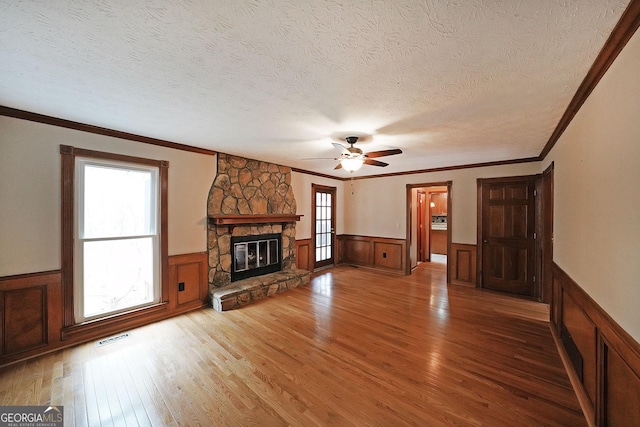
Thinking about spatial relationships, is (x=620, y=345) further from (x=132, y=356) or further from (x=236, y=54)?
(x=132, y=356)

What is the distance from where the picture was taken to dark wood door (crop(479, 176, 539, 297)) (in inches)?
172

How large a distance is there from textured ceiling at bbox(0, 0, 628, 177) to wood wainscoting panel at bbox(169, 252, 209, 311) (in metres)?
1.92

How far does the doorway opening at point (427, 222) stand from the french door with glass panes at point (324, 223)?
6.40 feet

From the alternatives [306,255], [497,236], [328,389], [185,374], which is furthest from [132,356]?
[497,236]

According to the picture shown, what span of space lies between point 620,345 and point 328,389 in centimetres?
187

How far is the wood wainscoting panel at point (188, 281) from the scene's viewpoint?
3.58 meters

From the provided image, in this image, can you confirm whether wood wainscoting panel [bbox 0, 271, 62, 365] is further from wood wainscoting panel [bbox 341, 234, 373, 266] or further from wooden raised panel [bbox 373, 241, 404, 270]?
wooden raised panel [bbox 373, 241, 404, 270]

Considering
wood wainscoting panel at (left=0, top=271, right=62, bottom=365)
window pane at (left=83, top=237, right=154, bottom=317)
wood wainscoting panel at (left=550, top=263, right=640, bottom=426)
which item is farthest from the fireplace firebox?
wood wainscoting panel at (left=550, top=263, right=640, bottom=426)

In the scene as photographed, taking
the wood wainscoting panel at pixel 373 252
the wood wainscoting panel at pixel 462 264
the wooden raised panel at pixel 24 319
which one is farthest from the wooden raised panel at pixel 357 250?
the wooden raised panel at pixel 24 319

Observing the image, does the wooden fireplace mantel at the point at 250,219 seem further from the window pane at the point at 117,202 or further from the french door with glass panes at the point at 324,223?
the french door with glass panes at the point at 324,223

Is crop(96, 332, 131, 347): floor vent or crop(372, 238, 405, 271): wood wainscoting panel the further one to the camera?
crop(372, 238, 405, 271): wood wainscoting panel

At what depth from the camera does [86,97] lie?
7.06 ft

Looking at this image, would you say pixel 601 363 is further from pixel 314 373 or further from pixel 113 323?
pixel 113 323

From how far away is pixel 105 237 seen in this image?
3.03 meters
